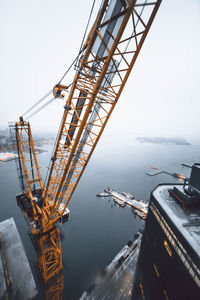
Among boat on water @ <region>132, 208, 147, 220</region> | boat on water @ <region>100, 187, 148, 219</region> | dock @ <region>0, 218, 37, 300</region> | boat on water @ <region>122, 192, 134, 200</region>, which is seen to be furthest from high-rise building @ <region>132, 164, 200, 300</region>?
boat on water @ <region>122, 192, 134, 200</region>

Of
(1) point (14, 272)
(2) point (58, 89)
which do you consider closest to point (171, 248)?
(2) point (58, 89)

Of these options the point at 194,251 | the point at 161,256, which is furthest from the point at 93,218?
the point at 194,251

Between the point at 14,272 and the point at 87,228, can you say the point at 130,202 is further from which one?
the point at 14,272

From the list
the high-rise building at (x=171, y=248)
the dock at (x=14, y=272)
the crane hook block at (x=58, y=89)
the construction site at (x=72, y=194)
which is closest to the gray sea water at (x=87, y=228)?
the construction site at (x=72, y=194)

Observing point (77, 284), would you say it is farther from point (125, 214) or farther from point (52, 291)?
point (125, 214)

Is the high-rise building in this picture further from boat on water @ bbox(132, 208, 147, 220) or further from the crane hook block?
the crane hook block

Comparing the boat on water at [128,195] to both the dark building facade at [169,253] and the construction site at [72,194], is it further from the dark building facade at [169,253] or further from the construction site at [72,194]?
the dark building facade at [169,253]
